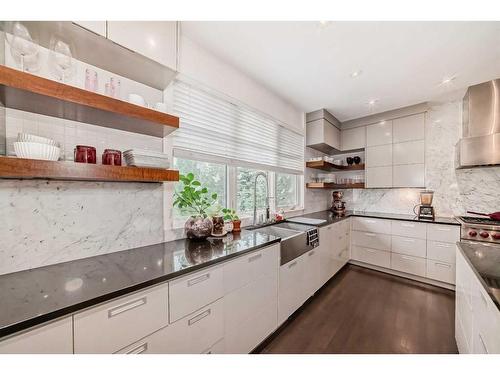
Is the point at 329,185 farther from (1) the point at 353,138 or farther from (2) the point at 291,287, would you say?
(2) the point at 291,287

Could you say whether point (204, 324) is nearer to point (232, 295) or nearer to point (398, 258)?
point (232, 295)

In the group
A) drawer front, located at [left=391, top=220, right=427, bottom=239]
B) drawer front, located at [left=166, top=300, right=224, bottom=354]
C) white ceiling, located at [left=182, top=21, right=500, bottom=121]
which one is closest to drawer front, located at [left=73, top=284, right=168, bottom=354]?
drawer front, located at [left=166, top=300, right=224, bottom=354]

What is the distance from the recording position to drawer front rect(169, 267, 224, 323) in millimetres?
979

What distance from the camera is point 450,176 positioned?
2.88 metres

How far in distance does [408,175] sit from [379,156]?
51cm

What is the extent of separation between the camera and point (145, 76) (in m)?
1.39

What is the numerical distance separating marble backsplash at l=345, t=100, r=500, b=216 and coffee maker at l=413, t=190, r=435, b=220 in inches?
9.1

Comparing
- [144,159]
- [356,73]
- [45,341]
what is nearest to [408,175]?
[356,73]

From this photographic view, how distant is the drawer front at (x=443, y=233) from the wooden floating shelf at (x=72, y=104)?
11.0 ft

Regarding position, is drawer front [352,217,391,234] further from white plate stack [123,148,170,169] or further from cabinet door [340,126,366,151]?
white plate stack [123,148,170,169]

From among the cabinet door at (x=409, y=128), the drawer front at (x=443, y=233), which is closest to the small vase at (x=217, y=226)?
the drawer front at (x=443, y=233)

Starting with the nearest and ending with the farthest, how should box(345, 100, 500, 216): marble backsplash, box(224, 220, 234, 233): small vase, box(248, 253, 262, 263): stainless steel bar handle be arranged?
box(248, 253, 262, 263): stainless steel bar handle < box(224, 220, 234, 233): small vase < box(345, 100, 500, 216): marble backsplash
